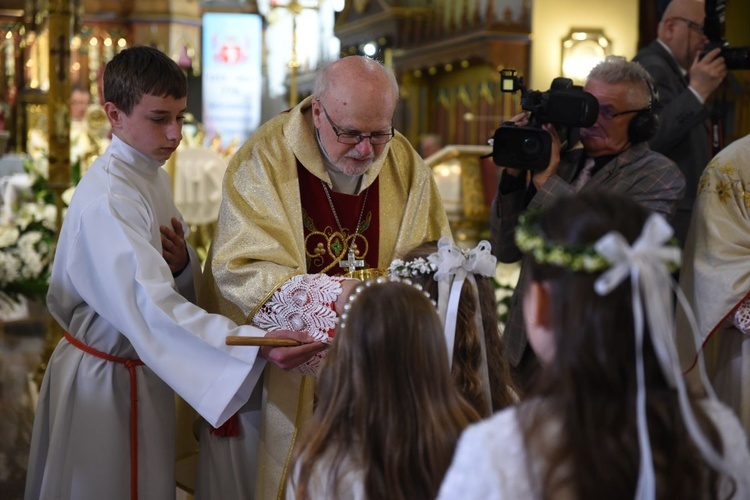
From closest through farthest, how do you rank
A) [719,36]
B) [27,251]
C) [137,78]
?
[137,78] < [719,36] < [27,251]

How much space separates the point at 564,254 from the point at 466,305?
3.01ft

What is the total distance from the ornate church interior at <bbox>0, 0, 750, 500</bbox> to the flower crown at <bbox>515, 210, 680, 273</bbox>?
5.43 ft

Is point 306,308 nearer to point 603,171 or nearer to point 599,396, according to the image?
point 603,171

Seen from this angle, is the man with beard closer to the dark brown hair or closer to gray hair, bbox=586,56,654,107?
gray hair, bbox=586,56,654,107

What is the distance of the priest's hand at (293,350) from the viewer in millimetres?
2668

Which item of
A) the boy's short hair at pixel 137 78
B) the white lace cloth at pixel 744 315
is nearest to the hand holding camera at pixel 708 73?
the white lace cloth at pixel 744 315

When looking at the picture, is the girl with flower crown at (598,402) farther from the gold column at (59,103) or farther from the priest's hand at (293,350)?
the gold column at (59,103)

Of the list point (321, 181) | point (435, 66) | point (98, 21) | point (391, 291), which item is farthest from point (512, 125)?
point (98, 21)

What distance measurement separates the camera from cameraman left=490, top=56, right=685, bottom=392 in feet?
10.8

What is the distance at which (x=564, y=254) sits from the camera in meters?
1.52

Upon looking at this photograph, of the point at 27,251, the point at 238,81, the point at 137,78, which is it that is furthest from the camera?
the point at 238,81

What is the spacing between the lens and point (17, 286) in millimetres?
6281

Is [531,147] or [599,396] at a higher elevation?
[531,147]

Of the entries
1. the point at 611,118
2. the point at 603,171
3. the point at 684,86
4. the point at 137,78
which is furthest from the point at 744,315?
the point at 137,78
